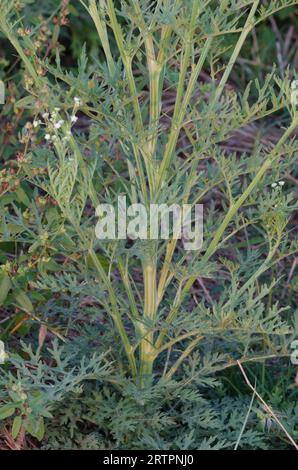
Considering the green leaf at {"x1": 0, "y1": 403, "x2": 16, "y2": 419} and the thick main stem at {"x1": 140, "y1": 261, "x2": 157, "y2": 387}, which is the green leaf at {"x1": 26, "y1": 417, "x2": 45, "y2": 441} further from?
the thick main stem at {"x1": 140, "y1": 261, "x2": 157, "y2": 387}

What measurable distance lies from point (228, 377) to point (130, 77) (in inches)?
32.2

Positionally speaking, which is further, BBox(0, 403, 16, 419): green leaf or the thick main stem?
the thick main stem

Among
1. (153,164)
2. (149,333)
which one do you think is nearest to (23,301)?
(149,333)

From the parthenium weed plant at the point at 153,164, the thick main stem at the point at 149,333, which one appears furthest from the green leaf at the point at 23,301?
the thick main stem at the point at 149,333

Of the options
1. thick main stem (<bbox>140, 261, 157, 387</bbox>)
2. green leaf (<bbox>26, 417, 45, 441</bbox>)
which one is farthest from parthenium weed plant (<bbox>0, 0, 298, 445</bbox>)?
green leaf (<bbox>26, 417, 45, 441</bbox>)

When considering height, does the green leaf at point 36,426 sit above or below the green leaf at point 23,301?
below

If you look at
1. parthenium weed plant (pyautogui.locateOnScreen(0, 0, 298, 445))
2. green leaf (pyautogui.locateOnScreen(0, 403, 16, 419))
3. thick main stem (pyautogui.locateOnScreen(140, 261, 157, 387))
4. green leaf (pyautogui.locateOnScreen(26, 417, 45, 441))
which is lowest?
green leaf (pyautogui.locateOnScreen(26, 417, 45, 441))

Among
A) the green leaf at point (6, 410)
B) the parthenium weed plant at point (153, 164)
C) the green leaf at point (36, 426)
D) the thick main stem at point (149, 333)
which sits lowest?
the green leaf at point (36, 426)

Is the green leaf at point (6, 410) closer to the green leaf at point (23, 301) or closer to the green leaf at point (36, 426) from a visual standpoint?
the green leaf at point (36, 426)

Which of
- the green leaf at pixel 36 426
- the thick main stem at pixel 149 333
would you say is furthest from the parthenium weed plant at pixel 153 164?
the green leaf at pixel 36 426

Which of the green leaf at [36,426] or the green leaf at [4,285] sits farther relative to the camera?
the green leaf at [4,285]

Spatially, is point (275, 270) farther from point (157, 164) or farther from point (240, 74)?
point (240, 74)
